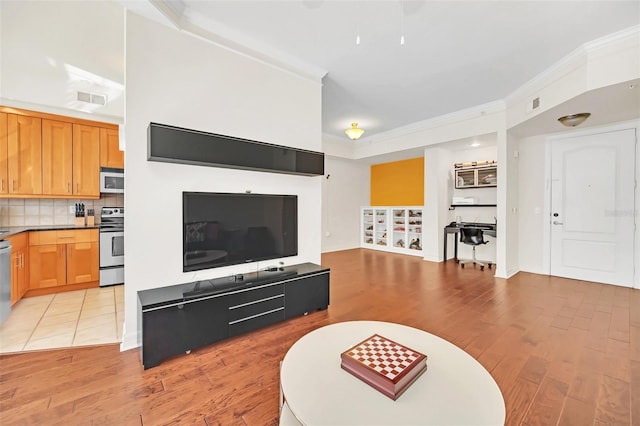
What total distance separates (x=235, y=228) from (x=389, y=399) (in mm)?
2072

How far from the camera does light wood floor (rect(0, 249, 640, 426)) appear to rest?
5.23 ft

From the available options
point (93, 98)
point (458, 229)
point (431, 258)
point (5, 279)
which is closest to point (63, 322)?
point (5, 279)

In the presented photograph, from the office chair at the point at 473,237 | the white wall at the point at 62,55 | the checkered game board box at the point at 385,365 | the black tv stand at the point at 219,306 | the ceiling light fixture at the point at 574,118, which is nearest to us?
the checkered game board box at the point at 385,365

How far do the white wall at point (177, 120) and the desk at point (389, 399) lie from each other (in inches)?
64.6

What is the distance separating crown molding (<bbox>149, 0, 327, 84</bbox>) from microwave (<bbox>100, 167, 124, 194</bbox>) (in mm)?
2887

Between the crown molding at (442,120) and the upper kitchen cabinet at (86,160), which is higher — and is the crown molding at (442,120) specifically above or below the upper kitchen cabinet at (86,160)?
above

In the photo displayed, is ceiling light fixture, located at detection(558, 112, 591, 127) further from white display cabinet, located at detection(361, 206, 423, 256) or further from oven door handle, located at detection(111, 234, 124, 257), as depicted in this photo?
oven door handle, located at detection(111, 234, 124, 257)

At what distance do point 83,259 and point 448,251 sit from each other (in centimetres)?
677

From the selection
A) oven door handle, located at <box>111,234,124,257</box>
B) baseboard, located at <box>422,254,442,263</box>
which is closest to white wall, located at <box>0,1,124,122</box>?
oven door handle, located at <box>111,234,124,257</box>

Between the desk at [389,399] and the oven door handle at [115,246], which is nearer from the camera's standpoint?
the desk at [389,399]

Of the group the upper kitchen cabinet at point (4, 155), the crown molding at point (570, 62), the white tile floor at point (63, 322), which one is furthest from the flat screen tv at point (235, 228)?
the crown molding at point (570, 62)

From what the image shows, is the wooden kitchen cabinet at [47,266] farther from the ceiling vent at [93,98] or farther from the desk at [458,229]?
the desk at [458,229]

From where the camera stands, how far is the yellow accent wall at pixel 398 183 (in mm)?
6762

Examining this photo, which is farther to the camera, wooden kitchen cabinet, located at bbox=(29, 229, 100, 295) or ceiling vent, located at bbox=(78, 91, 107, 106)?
ceiling vent, located at bbox=(78, 91, 107, 106)
